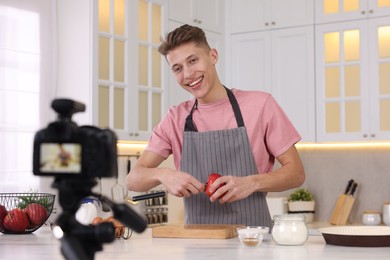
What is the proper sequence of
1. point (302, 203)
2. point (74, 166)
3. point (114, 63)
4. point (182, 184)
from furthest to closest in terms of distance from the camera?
point (302, 203), point (114, 63), point (182, 184), point (74, 166)

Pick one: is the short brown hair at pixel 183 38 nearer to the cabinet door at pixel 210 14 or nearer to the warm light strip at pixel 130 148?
the warm light strip at pixel 130 148

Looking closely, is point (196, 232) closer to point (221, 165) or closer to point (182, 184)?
point (182, 184)

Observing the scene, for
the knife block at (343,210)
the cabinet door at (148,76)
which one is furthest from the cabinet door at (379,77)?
the cabinet door at (148,76)

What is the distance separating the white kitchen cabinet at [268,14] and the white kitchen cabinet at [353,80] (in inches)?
7.5

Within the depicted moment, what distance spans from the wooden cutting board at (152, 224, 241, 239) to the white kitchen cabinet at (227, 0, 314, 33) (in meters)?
2.90

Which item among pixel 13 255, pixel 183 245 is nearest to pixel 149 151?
pixel 183 245

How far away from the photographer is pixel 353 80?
189 inches

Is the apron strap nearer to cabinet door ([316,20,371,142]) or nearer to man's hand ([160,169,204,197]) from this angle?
man's hand ([160,169,204,197])

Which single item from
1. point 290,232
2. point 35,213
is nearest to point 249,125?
point 290,232

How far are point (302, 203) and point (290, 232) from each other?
3004 millimetres

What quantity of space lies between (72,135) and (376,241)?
1502 mm

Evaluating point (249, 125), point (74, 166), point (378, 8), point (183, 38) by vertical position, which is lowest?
point (74, 166)

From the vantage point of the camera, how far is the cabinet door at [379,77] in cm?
465

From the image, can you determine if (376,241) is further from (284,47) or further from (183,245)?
(284,47)
